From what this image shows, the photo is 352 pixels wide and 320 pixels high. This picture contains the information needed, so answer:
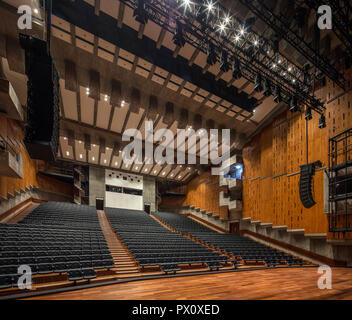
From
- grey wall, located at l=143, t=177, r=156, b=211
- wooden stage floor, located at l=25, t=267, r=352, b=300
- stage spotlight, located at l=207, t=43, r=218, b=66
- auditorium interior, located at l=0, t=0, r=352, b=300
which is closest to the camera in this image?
wooden stage floor, located at l=25, t=267, r=352, b=300

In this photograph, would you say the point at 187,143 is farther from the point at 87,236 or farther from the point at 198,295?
the point at 198,295

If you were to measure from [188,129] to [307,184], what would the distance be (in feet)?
13.2

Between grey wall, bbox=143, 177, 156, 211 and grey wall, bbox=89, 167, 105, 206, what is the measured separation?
2511 millimetres

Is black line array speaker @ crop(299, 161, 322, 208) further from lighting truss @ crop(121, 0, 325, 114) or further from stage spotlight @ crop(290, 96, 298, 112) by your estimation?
lighting truss @ crop(121, 0, 325, 114)

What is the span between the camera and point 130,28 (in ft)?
13.2

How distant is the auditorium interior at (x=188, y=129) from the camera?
2.88 meters

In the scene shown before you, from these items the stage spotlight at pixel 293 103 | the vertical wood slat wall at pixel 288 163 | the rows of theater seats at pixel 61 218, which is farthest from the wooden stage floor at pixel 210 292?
the rows of theater seats at pixel 61 218

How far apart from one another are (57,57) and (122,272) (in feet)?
15.2

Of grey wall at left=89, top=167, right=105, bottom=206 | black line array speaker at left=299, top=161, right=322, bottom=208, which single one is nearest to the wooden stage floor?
black line array speaker at left=299, top=161, right=322, bottom=208

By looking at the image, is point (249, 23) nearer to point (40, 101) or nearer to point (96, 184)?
point (40, 101)

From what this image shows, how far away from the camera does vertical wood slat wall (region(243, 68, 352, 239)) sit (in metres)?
5.27

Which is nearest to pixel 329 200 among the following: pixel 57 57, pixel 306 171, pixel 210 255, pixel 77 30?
pixel 306 171

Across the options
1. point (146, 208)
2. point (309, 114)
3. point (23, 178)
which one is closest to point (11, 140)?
point (23, 178)

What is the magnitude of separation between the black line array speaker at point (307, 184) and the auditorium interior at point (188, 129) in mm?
42
